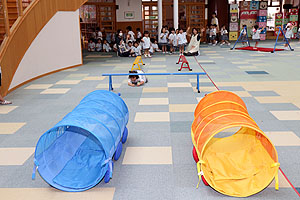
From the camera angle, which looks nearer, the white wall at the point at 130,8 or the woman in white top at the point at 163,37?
the woman in white top at the point at 163,37

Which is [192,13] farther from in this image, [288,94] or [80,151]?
[80,151]

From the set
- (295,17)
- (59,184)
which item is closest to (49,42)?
(59,184)

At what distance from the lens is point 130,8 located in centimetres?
2342

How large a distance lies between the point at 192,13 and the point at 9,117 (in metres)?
20.8

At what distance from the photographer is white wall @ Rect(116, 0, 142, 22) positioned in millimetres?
23312

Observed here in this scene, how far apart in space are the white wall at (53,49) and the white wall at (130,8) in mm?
10437

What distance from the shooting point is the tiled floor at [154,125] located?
3762mm

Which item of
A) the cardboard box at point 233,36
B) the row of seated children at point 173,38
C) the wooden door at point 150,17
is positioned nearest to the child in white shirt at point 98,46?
the row of seated children at point 173,38

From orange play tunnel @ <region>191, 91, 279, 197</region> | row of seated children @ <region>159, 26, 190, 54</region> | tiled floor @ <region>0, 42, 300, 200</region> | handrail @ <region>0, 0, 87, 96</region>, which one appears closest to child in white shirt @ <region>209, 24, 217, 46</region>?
row of seated children @ <region>159, 26, 190, 54</region>

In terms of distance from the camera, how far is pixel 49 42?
11609 mm

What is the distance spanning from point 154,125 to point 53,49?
24.2 feet

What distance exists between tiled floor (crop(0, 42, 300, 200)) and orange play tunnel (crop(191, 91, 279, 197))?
0.48 feet

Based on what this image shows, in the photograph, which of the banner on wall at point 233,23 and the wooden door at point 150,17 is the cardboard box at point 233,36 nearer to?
the banner on wall at point 233,23

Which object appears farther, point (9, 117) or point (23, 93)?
point (23, 93)
